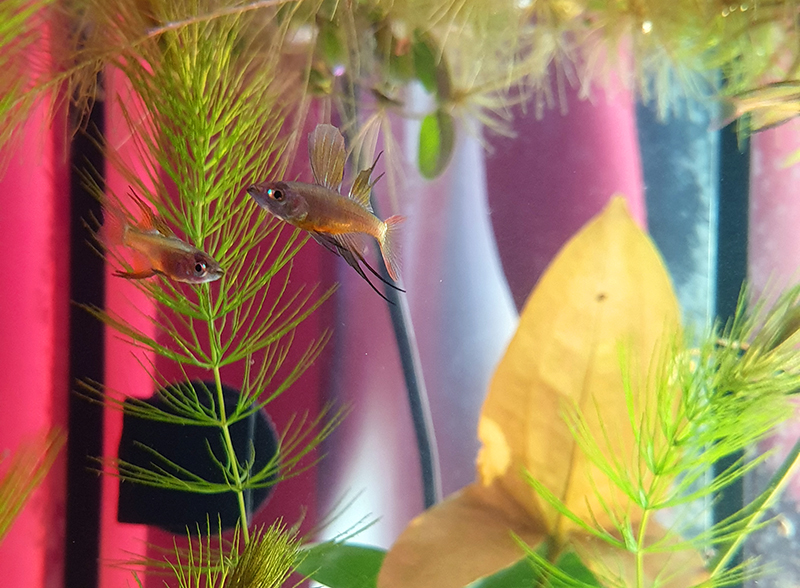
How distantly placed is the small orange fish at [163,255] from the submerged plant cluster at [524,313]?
236mm

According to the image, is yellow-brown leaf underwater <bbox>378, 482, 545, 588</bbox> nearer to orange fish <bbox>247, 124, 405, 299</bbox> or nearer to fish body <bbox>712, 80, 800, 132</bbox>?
orange fish <bbox>247, 124, 405, 299</bbox>

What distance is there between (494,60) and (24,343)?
1.50 m

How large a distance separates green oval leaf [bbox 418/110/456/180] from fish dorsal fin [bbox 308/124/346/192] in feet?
2.34

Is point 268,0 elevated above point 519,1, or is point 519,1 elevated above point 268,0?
point 519,1

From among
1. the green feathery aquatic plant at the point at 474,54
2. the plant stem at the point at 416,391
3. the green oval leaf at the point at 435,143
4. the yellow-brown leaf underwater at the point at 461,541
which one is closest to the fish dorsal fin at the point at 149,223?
the green feathery aquatic plant at the point at 474,54

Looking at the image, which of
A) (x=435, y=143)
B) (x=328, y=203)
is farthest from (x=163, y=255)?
(x=435, y=143)

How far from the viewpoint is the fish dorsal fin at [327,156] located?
88 centimetres

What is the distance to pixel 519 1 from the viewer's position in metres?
1.47

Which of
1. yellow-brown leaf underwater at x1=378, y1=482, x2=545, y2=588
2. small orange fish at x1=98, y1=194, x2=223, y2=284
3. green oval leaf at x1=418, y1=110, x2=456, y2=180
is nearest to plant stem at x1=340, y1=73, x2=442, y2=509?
yellow-brown leaf underwater at x1=378, y1=482, x2=545, y2=588

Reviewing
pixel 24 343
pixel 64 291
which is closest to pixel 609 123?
pixel 64 291

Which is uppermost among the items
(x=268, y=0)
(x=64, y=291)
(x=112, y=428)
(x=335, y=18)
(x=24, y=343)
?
(x=335, y=18)

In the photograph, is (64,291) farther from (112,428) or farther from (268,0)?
(268,0)

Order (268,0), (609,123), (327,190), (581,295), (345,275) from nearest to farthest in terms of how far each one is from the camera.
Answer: (327,190)
(268,0)
(581,295)
(345,275)
(609,123)

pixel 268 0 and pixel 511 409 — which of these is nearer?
pixel 268 0
